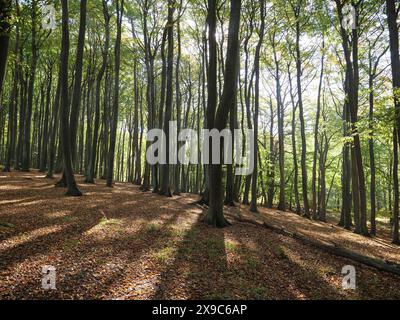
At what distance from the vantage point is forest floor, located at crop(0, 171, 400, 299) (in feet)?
13.6

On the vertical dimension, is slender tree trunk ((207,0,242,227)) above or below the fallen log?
above

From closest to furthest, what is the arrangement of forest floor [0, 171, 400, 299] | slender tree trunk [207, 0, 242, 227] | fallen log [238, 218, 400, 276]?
1. forest floor [0, 171, 400, 299]
2. fallen log [238, 218, 400, 276]
3. slender tree trunk [207, 0, 242, 227]

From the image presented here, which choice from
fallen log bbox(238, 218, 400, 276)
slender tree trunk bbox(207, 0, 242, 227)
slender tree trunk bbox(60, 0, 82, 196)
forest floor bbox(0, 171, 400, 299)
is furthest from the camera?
slender tree trunk bbox(60, 0, 82, 196)

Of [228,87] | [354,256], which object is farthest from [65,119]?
[354,256]

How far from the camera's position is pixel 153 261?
5270mm

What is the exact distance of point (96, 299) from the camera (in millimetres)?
3752

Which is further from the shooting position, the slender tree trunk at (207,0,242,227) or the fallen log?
the slender tree trunk at (207,0,242,227)

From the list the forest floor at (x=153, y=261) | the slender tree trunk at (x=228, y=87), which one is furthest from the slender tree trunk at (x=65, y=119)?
the slender tree trunk at (x=228, y=87)

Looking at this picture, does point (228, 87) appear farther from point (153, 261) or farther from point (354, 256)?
point (354, 256)

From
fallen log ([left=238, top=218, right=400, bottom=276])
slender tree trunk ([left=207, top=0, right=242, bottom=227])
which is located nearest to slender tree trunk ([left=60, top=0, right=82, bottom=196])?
slender tree trunk ([left=207, top=0, right=242, bottom=227])

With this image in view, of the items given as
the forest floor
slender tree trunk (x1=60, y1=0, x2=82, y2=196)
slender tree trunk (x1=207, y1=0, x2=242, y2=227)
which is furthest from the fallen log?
slender tree trunk (x1=60, y1=0, x2=82, y2=196)

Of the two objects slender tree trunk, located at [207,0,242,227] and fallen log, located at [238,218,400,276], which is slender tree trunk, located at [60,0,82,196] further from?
fallen log, located at [238,218,400,276]
